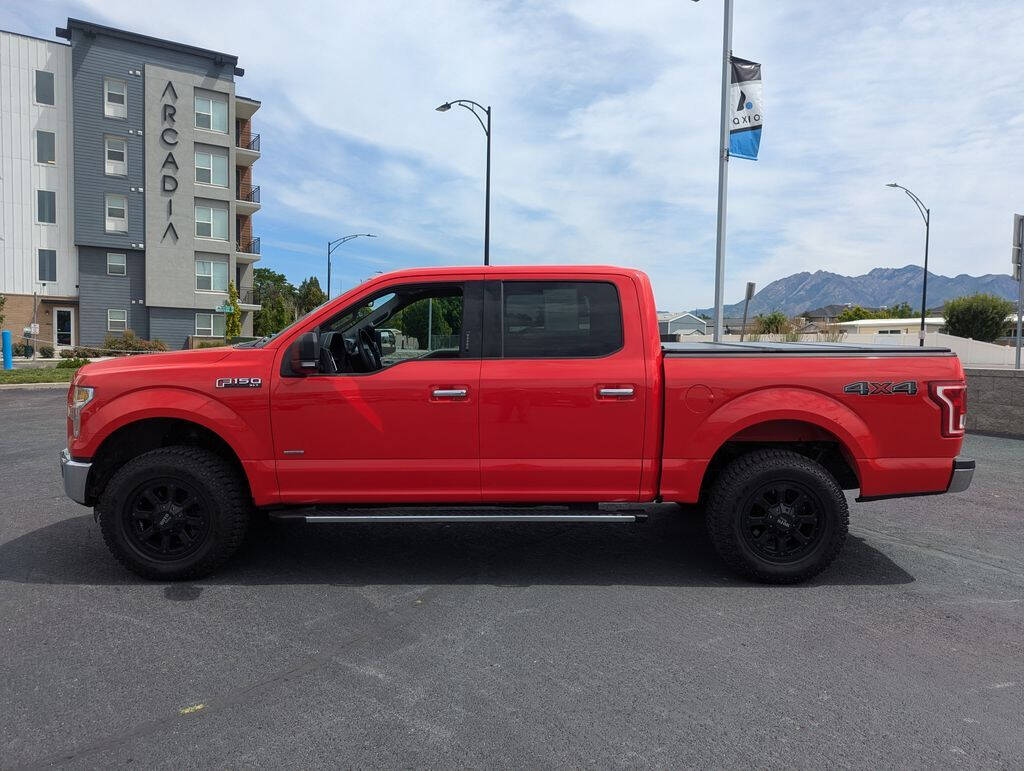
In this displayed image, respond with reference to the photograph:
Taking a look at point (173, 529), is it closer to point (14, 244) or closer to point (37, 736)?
point (37, 736)

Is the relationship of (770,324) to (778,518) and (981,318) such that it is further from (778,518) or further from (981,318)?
(778,518)

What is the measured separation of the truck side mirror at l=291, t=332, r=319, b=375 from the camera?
4.51 metres

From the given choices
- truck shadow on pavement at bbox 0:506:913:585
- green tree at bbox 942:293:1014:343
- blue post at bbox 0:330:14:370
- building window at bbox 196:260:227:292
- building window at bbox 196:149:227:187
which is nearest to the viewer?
truck shadow on pavement at bbox 0:506:913:585

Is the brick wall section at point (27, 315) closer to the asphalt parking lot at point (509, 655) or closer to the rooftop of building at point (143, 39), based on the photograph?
the rooftop of building at point (143, 39)

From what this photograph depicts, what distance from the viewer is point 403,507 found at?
16.0ft

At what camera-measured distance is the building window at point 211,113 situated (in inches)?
1706

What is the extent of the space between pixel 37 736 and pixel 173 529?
185 cm

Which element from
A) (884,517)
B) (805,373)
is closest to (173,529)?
(805,373)

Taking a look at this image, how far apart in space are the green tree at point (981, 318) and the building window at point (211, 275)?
189 ft

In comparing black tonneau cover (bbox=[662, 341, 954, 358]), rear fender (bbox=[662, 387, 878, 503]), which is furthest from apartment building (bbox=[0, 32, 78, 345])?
rear fender (bbox=[662, 387, 878, 503])

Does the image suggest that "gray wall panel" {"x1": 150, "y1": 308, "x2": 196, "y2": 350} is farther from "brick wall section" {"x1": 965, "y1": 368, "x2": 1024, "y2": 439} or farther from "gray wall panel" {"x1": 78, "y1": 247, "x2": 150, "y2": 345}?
"brick wall section" {"x1": 965, "y1": 368, "x2": 1024, "y2": 439}

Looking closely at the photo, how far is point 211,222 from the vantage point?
4438 cm

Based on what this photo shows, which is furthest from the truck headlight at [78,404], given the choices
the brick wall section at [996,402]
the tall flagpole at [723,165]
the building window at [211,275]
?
the building window at [211,275]

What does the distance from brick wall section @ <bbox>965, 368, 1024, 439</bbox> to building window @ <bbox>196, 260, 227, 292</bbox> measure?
137ft
